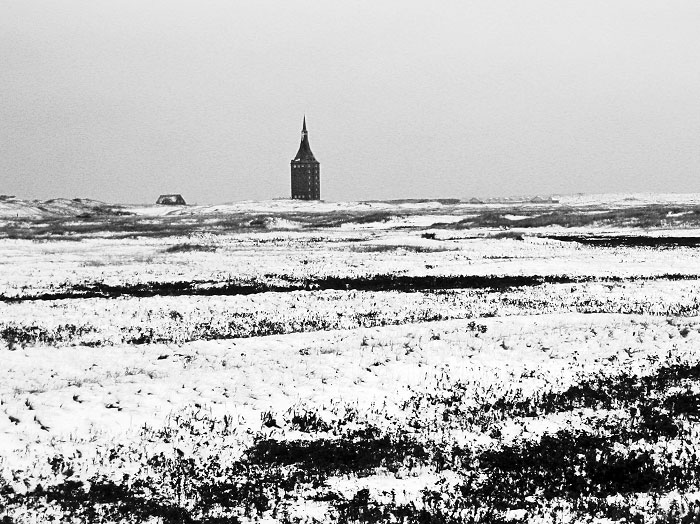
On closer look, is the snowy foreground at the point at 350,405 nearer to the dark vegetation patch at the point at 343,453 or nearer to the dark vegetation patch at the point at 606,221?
the dark vegetation patch at the point at 343,453

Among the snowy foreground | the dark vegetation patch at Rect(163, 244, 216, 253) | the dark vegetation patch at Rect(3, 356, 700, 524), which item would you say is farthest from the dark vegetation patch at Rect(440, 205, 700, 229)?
the dark vegetation patch at Rect(3, 356, 700, 524)

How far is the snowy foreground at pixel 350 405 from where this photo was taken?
9102 mm

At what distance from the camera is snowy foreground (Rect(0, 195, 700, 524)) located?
9.10 meters

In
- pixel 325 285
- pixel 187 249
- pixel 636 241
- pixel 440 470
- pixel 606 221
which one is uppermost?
pixel 606 221

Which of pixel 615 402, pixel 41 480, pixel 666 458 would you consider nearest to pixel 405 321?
pixel 615 402

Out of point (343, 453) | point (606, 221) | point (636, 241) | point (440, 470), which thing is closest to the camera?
point (440, 470)

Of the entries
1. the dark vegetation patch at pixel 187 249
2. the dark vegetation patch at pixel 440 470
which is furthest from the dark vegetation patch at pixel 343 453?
the dark vegetation patch at pixel 187 249

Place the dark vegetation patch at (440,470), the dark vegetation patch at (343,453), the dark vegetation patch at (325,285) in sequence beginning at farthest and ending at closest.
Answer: the dark vegetation patch at (325,285) → the dark vegetation patch at (343,453) → the dark vegetation patch at (440,470)

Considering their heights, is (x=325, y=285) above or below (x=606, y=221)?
below

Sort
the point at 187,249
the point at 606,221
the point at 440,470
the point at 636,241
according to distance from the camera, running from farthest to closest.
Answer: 1. the point at 606,221
2. the point at 636,241
3. the point at 187,249
4. the point at 440,470

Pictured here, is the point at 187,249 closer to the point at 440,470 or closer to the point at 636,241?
the point at 636,241

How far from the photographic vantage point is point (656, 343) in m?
17.7

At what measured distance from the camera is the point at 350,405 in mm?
Result: 13406

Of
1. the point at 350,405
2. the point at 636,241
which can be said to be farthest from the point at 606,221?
the point at 350,405
